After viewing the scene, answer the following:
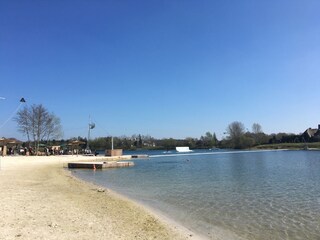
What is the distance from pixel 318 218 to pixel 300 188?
9746 mm

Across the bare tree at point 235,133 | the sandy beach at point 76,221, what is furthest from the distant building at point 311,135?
the sandy beach at point 76,221

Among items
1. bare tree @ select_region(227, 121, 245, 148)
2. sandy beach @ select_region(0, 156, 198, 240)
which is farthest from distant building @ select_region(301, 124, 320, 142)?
sandy beach @ select_region(0, 156, 198, 240)

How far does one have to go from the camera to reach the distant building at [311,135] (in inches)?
6919

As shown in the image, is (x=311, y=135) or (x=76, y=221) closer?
(x=76, y=221)

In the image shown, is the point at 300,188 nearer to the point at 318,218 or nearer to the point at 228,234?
the point at 318,218

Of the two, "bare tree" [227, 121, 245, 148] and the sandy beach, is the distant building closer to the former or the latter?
"bare tree" [227, 121, 245, 148]

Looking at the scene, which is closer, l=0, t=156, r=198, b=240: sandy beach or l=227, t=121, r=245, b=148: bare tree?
l=0, t=156, r=198, b=240: sandy beach

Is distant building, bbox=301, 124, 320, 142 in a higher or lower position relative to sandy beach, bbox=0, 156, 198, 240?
higher

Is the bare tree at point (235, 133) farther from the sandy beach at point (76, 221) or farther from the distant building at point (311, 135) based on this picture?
the sandy beach at point (76, 221)

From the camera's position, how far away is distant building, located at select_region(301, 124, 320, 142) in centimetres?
17575

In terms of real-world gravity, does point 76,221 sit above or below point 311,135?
below

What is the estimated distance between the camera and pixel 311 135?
17988 centimetres

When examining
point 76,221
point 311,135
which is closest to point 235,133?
point 311,135

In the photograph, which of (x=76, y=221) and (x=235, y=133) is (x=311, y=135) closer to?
(x=235, y=133)
